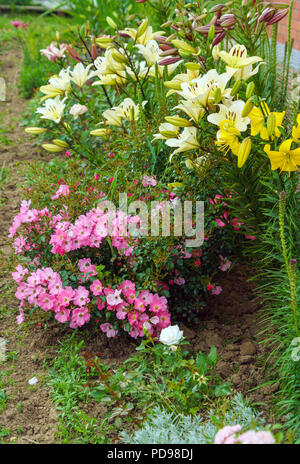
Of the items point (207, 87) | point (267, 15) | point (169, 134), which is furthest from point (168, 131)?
point (267, 15)

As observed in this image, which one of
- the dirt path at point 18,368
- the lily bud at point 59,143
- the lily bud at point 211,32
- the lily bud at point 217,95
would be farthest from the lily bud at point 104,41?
the dirt path at point 18,368

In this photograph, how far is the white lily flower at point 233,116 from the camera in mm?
1966

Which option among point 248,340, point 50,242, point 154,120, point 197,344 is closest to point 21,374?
point 50,242

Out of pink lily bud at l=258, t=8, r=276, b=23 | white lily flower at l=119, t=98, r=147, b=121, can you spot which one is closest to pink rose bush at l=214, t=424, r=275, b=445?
pink lily bud at l=258, t=8, r=276, b=23

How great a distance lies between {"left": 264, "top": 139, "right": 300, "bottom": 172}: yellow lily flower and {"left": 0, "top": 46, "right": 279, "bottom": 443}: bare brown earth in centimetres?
82

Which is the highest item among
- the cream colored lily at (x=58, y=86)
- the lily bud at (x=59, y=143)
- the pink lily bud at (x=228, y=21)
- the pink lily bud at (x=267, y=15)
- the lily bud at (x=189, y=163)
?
the pink lily bud at (x=267, y=15)

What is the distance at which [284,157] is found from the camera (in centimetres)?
200

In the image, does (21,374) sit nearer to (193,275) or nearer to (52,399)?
(52,399)

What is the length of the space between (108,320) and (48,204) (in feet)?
2.43

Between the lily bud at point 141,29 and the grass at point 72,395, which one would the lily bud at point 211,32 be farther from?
the grass at point 72,395

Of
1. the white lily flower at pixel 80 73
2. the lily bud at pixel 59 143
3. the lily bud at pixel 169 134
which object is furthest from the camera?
the white lily flower at pixel 80 73

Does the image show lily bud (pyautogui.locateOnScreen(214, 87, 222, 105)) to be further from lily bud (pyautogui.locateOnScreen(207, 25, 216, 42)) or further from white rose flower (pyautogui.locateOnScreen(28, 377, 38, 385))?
white rose flower (pyautogui.locateOnScreen(28, 377, 38, 385))

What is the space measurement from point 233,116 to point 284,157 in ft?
0.87

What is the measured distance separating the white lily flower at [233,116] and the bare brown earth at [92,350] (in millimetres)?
990
